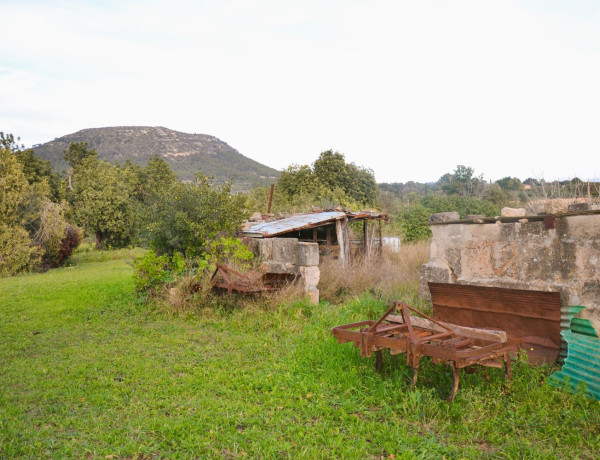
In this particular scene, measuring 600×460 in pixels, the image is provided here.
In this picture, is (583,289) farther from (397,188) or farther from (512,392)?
(397,188)

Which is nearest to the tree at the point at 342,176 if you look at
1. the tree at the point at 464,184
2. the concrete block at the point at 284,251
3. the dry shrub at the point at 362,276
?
the tree at the point at 464,184

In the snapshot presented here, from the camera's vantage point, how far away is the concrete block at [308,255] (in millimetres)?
9789

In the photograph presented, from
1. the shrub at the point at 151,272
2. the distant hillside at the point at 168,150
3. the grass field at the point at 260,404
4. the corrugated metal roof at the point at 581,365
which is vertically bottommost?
the grass field at the point at 260,404

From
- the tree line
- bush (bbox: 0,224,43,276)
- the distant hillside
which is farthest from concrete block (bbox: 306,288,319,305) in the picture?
the distant hillside

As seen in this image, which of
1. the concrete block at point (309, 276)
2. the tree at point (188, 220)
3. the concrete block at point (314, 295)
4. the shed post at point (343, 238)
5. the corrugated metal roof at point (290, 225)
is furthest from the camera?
the shed post at point (343, 238)

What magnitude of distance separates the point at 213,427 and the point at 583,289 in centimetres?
455

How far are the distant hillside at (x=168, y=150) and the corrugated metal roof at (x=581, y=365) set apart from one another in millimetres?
49306

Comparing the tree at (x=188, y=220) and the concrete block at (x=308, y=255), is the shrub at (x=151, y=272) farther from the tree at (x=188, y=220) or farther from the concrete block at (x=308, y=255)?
the concrete block at (x=308, y=255)

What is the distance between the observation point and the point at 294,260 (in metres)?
10.1

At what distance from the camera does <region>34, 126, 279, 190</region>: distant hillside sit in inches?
2281

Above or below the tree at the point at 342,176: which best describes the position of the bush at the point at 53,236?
below

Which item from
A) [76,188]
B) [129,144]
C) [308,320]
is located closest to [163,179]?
[76,188]

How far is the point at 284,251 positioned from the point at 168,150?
59.6 meters

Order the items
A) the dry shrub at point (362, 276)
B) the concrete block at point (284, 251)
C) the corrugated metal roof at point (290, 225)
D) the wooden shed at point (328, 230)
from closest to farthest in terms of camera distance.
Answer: the dry shrub at point (362, 276) → the concrete block at point (284, 251) → the corrugated metal roof at point (290, 225) → the wooden shed at point (328, 230)
